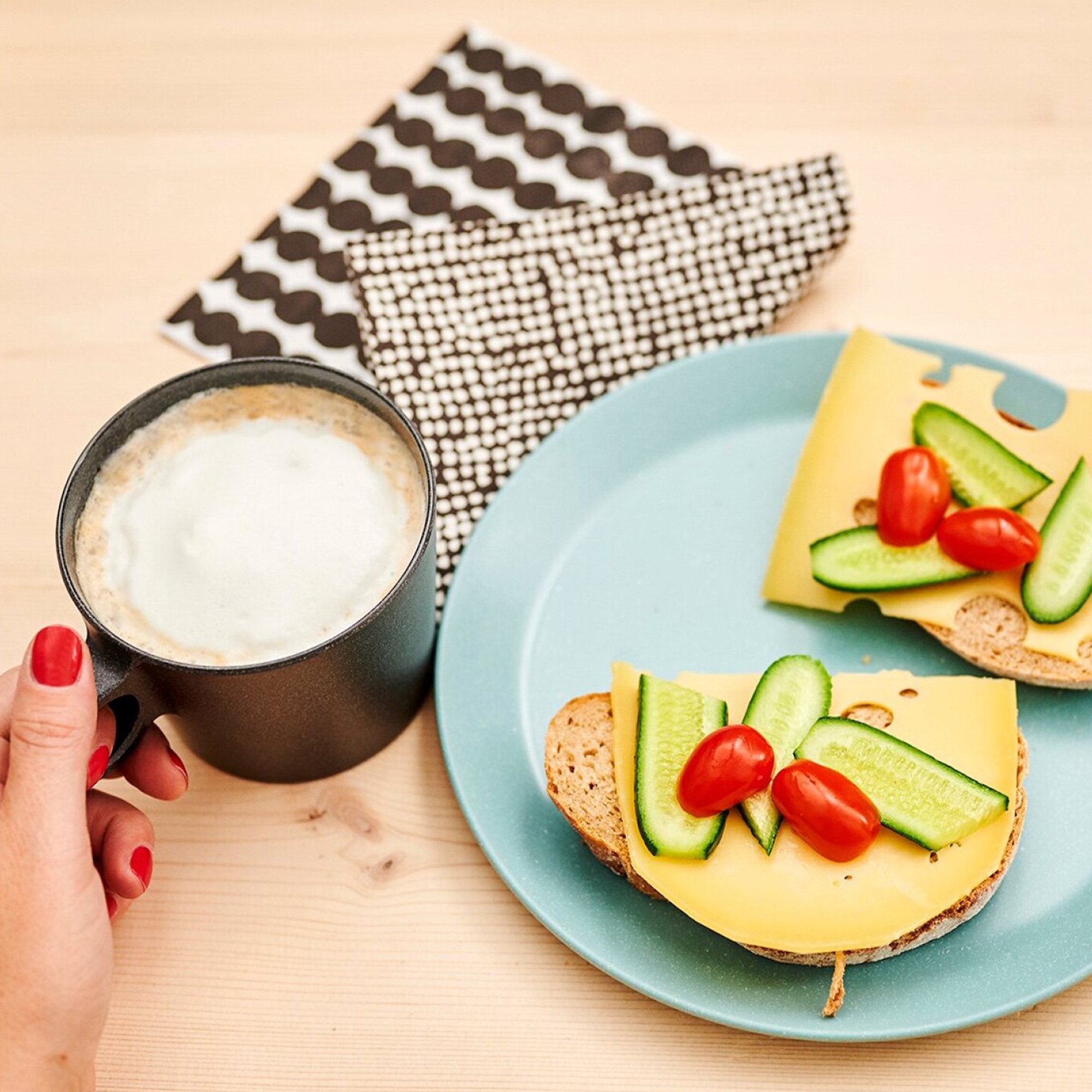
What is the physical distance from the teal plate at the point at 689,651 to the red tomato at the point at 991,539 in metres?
0.16

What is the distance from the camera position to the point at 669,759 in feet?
5.16

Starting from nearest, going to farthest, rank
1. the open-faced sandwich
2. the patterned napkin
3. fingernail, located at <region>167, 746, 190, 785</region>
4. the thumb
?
the thumb
the open-faced sandwich
fingernail, located at <region>167, 746, 190, 785</region>
the patterned napkin

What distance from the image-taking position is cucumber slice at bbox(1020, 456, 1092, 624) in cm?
171

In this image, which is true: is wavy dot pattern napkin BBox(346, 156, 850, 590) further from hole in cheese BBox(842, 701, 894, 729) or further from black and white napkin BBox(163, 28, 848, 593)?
hole in cheese BBox(842, 701, 894, 729)

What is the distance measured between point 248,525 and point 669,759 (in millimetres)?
616

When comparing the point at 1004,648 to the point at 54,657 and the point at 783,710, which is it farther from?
the point at 54,657

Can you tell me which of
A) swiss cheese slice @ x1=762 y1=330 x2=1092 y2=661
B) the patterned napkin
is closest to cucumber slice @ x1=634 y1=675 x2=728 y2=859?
swiss cheese slice @ x1=762 y1=330 x2=1092 y2=661

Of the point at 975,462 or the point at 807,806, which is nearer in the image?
the point at 807,806

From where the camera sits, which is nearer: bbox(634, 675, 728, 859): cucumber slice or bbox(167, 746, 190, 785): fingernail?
bbox(634, 675, 728, 859): cucumber slice

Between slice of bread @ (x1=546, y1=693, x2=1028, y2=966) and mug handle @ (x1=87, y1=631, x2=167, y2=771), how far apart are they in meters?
0.52

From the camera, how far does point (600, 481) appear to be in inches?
76.1

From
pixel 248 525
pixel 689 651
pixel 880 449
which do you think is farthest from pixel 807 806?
pixel 248 525

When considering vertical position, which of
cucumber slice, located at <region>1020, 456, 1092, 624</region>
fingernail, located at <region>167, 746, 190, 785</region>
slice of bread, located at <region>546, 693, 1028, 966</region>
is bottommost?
fingernail, located at <region>167, 746, 190, 785</region>

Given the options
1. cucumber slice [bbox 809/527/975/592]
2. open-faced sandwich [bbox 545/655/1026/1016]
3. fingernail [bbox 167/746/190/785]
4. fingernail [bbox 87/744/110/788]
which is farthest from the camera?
cucumber slice [bbox 809/527/975/592]
